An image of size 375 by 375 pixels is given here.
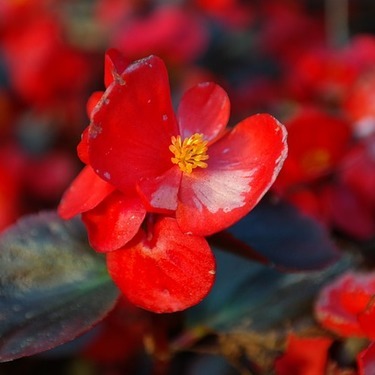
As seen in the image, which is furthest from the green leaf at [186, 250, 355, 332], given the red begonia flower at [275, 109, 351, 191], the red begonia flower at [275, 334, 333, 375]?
the red begonia flower at [275, 109, 351, 191]

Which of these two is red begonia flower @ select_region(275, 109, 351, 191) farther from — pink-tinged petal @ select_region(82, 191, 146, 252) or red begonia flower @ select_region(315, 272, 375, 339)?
pink-tinged petal @ select_region(82, 191, 146, 252)

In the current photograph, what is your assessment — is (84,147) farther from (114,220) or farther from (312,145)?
(312,145)

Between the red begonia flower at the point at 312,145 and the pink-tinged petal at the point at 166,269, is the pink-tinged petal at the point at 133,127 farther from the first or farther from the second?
the red begonia flower at the point at 312,145

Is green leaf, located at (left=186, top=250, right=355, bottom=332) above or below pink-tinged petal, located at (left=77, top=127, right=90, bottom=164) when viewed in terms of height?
below

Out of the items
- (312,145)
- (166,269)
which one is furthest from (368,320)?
(312,145)

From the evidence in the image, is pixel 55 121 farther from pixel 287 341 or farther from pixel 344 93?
pixel 287 341

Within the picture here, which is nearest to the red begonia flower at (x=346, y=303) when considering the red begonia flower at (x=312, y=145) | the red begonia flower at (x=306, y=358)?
the red begonia flower at (x=306, y=358)
